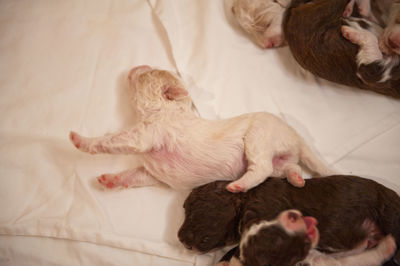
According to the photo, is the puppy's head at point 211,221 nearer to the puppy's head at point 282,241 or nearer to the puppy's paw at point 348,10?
the puppy's head at point 282,241

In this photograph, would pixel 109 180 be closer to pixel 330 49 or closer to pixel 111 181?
pixel 111 181

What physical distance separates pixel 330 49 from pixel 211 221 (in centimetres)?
153

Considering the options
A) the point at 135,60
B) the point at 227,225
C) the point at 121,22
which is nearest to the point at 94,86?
the point at 135,60

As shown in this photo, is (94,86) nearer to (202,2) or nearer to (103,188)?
(103,188)

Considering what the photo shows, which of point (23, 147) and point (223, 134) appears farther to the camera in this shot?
point (23, 147)

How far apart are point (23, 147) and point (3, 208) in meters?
0.49

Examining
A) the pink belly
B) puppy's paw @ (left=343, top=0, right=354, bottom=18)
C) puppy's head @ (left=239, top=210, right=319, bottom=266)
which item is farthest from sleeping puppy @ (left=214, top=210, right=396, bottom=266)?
puppy's paw @ (left=343, top=0, right=354, bottom=18)

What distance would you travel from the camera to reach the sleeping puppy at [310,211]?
178 cm

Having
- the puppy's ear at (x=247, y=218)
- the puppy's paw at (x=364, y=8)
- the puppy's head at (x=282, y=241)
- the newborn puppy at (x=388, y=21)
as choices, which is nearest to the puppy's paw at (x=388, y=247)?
the puppy's head at (x=282, y=241)

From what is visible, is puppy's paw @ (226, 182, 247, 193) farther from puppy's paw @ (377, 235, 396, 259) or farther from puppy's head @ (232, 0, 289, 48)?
puppy's head @ (232, 0, 289, 48)

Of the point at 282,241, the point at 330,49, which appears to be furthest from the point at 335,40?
the point at 282,241

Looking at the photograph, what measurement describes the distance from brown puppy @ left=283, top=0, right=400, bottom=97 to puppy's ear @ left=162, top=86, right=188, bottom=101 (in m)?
1.00

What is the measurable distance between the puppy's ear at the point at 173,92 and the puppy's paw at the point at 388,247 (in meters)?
1.59

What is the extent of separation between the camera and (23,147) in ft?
8.25
